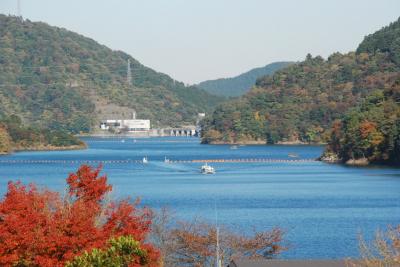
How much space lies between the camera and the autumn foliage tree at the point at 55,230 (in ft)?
100

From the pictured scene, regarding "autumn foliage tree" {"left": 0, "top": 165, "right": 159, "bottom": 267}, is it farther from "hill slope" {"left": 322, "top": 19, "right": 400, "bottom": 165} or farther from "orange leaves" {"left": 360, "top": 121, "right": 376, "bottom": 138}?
"orange leaves" {"left": 360, "top": 121, "right": 376, "bottom": 138}

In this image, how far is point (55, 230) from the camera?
3081 cm

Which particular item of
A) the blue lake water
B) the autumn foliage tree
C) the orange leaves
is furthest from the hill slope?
the autumn foliage tree

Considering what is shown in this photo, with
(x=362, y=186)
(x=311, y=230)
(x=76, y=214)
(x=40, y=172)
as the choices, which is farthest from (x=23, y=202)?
(x=40, y=172)

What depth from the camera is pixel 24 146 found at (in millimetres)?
191875

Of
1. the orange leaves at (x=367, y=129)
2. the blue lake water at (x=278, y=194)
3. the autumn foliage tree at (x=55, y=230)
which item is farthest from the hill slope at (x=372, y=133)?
the autumn foliage tree at (x=55, y=230)

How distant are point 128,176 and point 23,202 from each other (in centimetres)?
7268

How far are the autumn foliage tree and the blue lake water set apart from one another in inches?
554

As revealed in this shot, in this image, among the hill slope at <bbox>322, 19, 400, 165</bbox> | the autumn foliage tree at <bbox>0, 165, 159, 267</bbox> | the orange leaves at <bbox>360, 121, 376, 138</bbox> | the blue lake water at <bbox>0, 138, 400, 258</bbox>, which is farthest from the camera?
the orange leaves at <bbox>360, 121, 376, 138</bbox>

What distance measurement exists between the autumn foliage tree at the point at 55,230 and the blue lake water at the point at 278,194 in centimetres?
1408

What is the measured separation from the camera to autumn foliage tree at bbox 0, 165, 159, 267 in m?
30.5

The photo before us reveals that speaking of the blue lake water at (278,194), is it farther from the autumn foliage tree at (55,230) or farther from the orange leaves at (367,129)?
the autumn foliage tree at (55,230)

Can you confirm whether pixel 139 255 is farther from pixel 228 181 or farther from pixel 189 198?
pixel 228 181

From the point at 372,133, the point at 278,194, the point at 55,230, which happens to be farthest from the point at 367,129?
the point at 55,230
